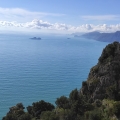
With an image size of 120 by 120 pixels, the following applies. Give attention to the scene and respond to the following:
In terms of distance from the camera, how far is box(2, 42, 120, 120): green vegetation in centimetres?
2398

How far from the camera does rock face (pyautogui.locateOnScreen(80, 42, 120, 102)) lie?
29984mm

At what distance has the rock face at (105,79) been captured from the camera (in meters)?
30.0

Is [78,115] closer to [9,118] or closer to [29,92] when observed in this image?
[9,118]

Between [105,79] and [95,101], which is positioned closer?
[95,101]

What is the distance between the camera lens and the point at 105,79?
101ft

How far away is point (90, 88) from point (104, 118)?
936 centimetres

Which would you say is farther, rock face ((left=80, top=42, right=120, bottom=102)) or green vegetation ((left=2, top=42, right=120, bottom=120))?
rock face ((left=80, top=42, right=120, bottom=102))

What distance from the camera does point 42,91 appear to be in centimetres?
6481

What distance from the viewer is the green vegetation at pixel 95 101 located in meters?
24.0

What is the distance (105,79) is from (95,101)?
3732mm

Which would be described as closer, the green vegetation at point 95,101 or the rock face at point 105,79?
the green vegetation at point 95,101

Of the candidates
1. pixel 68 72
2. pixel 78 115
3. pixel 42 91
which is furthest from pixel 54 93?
pixel 78 115

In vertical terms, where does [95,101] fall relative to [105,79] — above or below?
below

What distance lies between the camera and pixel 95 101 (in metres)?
29.1
